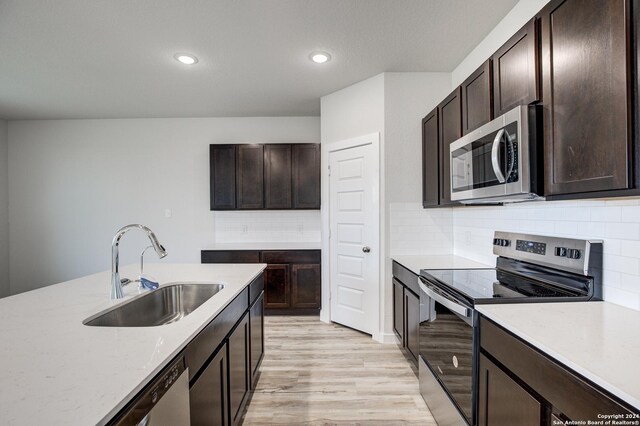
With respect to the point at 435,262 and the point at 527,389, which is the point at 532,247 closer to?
the point at 435,262

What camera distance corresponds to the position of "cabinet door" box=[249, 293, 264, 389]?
2.10 m

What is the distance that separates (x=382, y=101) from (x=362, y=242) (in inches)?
57.6

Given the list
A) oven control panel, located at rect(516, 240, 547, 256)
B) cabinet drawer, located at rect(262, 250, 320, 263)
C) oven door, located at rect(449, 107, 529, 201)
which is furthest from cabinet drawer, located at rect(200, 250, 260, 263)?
oven control panel, located at rect(516, 240, 547, 256)

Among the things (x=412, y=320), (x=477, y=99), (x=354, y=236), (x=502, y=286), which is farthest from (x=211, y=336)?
(x=354, y=236)

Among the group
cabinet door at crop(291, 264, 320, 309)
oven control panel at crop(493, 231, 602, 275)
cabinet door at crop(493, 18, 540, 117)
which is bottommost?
cabinet door at crop(291, 264, 320, 309)

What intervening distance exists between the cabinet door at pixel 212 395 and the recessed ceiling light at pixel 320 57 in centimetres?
245

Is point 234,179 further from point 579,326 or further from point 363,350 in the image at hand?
point 579,326

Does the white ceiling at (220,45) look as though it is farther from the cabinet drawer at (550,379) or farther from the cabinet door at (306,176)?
the cabinet drawer at (550,379)

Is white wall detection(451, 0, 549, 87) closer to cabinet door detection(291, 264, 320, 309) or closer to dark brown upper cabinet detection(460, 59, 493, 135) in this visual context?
dark brown upper cabinet detection(460, 59, 493, 135)

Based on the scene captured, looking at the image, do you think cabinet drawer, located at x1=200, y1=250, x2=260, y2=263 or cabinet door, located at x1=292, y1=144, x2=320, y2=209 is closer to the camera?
cabinet drawer, located at x1=200, y1=250, x2=260, y2=263

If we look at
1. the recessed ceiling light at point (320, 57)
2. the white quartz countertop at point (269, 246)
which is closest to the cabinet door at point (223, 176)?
the white quartz countertop at point (269, 246)

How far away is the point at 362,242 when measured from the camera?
3.24 metres

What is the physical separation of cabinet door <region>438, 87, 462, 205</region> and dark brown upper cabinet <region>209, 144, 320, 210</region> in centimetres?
185

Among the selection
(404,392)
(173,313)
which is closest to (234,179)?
(173,313)
